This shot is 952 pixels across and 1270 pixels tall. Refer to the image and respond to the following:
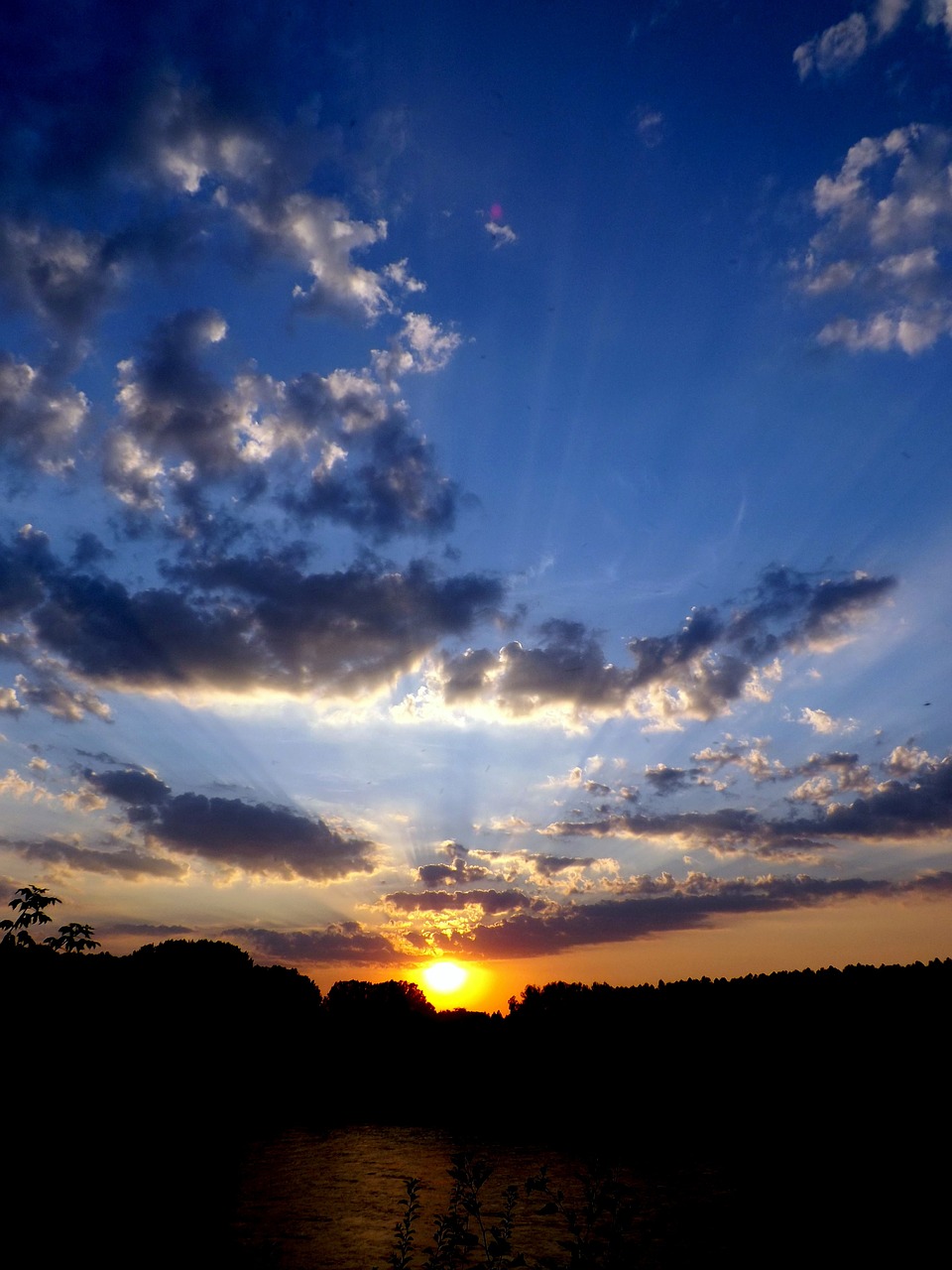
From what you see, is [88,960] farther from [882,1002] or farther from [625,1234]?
[882,1002]

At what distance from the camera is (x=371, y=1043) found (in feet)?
109

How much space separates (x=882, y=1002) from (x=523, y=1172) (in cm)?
929

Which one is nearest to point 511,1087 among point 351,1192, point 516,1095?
point 516,1095

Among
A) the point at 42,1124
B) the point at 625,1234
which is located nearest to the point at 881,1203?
the point at 625,1234

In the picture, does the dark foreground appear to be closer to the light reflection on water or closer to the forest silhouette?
the forest silhouette

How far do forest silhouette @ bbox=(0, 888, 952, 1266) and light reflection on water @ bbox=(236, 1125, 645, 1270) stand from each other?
0.88 m

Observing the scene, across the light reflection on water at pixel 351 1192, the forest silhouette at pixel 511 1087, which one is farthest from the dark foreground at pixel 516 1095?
the light reflection on water at pixel 351 1192

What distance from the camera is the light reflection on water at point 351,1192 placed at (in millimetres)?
9781

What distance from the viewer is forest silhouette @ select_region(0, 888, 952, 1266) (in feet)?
36.6

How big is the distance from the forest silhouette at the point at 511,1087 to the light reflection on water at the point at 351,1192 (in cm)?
88

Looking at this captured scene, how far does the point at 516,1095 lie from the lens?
26359 mm

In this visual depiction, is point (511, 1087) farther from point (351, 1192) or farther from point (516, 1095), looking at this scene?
point (351, 1192)

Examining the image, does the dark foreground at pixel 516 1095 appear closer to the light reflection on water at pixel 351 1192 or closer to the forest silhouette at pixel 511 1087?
the forest silhouette at pixel 511 1087

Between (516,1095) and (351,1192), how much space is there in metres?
14.6
